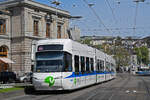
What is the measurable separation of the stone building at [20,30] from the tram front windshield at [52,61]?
26437mm

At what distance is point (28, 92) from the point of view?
18.3 m

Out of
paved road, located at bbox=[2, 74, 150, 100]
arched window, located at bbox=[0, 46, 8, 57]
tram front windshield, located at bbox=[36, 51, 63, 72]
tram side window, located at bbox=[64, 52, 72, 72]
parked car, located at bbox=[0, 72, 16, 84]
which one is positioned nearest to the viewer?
paved road, located at bbox=[2, 74, 150, 100]

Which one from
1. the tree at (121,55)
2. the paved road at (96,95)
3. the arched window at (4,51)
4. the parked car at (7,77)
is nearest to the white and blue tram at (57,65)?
the paved road at (96,95)

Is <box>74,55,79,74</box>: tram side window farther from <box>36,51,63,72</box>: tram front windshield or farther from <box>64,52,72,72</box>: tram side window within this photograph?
<box>36,51,63,72</box>: tram front windshield

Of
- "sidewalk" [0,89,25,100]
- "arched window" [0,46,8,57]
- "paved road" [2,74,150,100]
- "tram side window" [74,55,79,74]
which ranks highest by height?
"arched window" [0,46,8,57]

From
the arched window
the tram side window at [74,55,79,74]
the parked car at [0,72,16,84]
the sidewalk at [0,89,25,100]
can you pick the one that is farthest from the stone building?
the sidewalk at [0,89,25,100]

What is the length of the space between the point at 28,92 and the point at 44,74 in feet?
9.57

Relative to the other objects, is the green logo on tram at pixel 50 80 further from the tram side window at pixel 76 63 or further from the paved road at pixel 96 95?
the tram side window at pixel 76 63

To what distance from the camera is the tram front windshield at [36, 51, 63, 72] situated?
1625 cm

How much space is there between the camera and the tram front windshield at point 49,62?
1625cm

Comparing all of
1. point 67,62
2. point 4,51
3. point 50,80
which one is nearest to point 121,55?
point 4,51

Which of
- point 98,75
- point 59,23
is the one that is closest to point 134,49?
point 59,23

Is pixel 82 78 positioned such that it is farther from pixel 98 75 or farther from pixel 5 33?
pixel 5 33

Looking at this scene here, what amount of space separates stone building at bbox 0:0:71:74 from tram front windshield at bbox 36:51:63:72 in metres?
26.5
